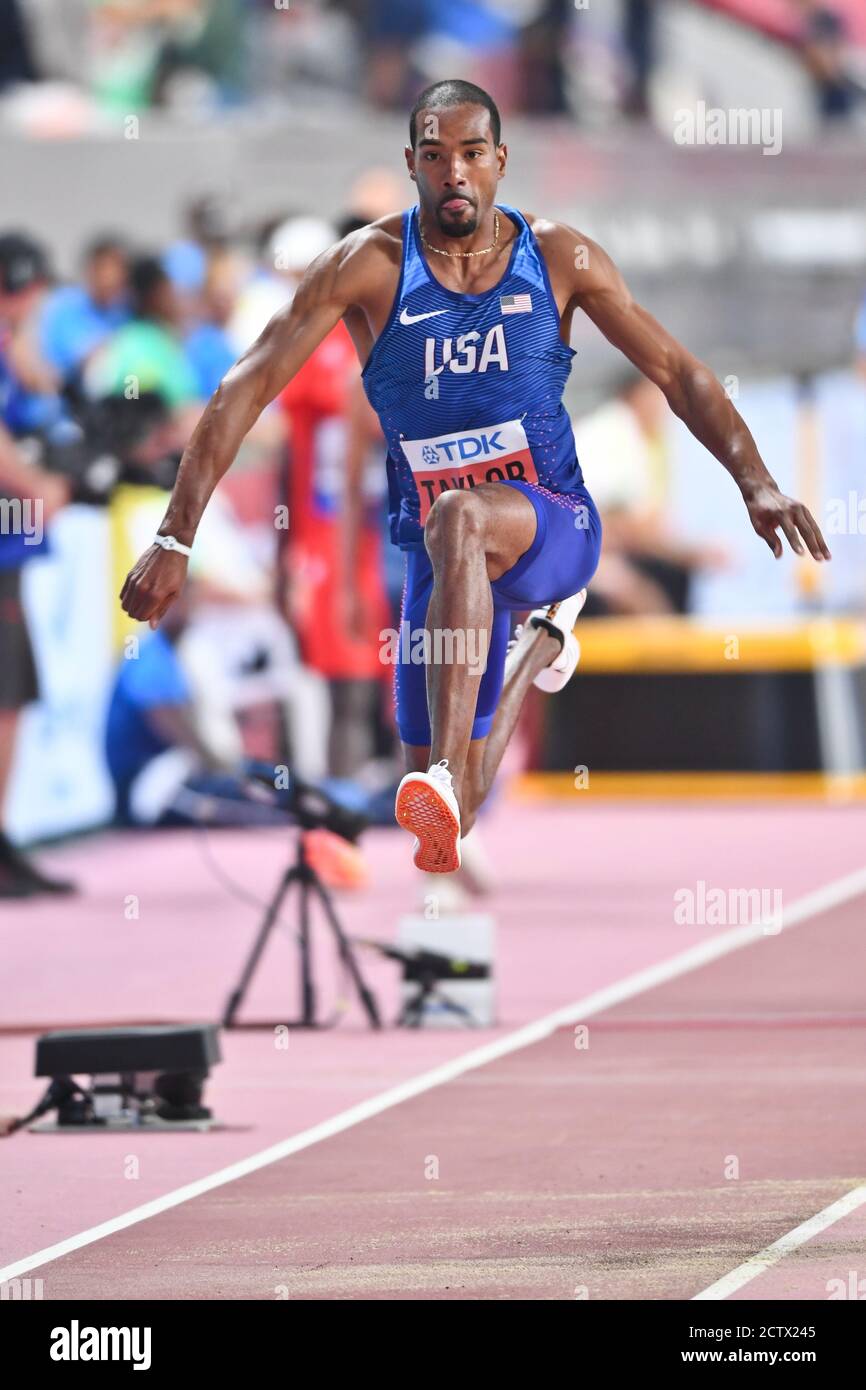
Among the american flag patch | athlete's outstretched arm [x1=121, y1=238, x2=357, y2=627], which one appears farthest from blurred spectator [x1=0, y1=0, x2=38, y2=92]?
the american flag patch

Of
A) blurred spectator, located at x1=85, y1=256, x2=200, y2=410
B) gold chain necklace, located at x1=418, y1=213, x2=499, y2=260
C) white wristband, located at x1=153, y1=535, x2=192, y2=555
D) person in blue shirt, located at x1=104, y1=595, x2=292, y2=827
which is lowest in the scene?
white wristband, located at x1=153, y1=535, x2=192, y2=555

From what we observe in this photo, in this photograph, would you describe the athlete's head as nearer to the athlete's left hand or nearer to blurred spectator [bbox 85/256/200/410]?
the athlete's left hand

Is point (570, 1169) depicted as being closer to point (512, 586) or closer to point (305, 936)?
point (512, 586)

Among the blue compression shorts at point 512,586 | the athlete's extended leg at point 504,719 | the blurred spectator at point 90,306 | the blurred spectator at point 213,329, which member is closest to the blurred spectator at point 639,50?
the blurred spectator at point 213,329

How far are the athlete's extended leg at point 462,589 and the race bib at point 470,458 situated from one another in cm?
17

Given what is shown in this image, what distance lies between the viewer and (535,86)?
Answer: 2031 centimetres

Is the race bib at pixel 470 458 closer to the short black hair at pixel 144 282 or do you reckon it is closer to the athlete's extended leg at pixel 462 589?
the athlete's extended leg at pixel 462 589

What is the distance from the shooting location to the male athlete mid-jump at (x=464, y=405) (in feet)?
23.5

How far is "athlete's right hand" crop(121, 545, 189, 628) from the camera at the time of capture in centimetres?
704

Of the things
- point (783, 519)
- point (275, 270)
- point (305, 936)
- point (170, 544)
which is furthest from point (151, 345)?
point (783, 519)

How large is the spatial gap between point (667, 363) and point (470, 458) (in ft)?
1.92

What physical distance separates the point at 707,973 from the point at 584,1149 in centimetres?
338

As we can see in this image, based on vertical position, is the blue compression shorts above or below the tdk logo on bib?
below
